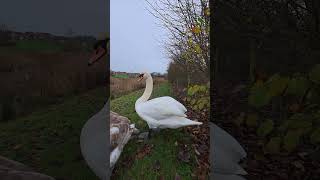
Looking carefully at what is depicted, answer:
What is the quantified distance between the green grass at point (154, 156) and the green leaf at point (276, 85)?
3.01 feet

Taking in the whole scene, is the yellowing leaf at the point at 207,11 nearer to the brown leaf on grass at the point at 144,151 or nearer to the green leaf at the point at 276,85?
the brown leaf on grass at the point at 144,151

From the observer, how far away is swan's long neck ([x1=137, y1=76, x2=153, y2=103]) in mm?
2406

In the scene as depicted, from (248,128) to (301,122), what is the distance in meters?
0.78

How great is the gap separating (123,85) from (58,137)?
54 centimetres

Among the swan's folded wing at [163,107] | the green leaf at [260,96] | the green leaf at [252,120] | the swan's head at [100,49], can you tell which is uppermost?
the swan's head at [100,49]

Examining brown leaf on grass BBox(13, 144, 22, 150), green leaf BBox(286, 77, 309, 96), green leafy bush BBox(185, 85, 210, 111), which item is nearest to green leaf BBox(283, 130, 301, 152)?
green leaf BBox(286, 77, 309, 96)

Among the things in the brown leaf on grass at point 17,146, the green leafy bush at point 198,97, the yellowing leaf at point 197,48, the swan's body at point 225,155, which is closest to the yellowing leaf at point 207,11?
the yellowing leaf at point 197,48

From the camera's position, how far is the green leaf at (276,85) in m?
1.54

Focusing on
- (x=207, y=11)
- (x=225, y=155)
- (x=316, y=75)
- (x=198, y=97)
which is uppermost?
(x=207, y=11)

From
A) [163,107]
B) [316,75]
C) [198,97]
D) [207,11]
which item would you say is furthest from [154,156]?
[316,75]

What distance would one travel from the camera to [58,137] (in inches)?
98.0

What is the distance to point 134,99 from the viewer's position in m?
2.41

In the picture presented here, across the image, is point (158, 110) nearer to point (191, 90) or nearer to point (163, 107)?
point (163, 107)

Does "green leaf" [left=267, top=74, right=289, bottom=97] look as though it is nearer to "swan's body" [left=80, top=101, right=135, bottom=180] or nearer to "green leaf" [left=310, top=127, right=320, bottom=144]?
"green leaf" [left=310, top=127, right=320, bottom=144]
